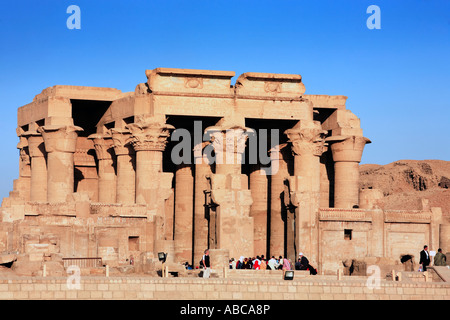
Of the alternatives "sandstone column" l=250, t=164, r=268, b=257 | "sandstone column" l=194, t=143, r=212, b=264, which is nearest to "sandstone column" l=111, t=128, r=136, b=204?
"sandstone column" l=194, t=143, r=212, b=264

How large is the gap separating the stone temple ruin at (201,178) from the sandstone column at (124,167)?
6 cm

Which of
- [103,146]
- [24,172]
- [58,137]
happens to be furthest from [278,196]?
[24,172]

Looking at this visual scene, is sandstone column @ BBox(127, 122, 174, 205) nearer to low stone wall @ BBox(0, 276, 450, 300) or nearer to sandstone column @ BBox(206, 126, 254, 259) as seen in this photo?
sandstone column @ BBox(206, 126, 254, 259)

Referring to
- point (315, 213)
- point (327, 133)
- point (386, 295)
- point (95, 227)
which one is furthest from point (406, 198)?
point (386, 295)

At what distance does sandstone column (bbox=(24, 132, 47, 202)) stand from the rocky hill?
1081 inches

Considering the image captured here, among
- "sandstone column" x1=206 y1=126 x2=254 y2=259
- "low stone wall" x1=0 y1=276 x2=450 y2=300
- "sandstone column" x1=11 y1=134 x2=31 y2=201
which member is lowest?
"low stone wall" x1=0 y1=276 x2=450 y2=300

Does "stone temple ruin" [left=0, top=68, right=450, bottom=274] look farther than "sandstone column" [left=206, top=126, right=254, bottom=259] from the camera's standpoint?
No

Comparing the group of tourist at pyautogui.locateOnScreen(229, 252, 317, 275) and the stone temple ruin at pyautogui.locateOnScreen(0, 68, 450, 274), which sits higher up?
the stone temple ruin at pyautogui.locateOnScreen(0, 68, 450, 274)

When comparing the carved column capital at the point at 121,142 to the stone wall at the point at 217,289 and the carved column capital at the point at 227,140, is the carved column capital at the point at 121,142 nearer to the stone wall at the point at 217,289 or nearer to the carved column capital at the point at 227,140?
the carved column capital at the point at 227,140

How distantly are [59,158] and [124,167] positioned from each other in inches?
117

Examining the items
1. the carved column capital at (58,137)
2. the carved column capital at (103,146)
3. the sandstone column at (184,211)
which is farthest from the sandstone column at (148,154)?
the sandstone column at (184,211)

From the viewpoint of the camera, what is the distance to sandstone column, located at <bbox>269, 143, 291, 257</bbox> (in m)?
50.4

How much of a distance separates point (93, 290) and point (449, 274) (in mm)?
11319

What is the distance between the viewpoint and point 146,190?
1815 inches
